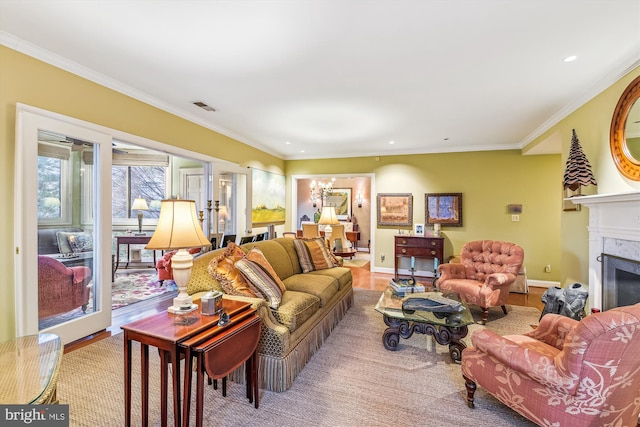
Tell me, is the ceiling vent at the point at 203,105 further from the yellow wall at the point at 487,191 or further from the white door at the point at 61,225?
the yellow wall at the point at 487,191

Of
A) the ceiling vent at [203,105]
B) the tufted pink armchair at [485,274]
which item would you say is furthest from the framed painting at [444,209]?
the ceiling vent at [203,105]

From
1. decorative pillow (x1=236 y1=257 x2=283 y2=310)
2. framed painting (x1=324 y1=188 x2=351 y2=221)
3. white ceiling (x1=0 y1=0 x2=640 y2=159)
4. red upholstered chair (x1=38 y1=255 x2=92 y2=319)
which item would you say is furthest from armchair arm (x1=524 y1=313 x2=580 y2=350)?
framed painting (x1=324 y1=188 x2=351 y2=221)

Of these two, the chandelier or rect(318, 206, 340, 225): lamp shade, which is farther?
the chandelier

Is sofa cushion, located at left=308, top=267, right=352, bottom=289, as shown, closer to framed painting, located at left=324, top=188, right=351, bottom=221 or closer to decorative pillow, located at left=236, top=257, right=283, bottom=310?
decorative pillow, located at left=236, top=257, right=283, bottom=310

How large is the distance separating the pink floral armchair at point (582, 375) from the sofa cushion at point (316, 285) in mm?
1563

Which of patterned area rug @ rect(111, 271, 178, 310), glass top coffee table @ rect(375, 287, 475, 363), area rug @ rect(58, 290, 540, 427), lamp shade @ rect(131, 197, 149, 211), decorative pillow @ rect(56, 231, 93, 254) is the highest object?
lamp shade @ rect(131, 197, 149, 211)

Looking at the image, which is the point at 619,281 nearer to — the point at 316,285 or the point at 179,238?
the point at 316,285

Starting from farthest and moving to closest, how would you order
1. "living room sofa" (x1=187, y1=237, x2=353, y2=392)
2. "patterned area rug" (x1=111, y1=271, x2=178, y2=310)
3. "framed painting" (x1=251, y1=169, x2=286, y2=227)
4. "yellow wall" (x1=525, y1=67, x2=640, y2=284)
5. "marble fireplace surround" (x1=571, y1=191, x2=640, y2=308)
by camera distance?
"framed painting" (x1=251, y1=169, x2=286, y2=227), "patterned area rug" (x1=111, y1=271, x2=178, y2=310), "yellow wall" (x1=525, y1=67, x2=640, y2=284), "marble fireplace surround" (x1=571, y1=191, x2=640, y2=308), "living room sofa" (x1=187, y1=237, x2=353, y2=392)

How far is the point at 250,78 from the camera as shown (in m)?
2.84

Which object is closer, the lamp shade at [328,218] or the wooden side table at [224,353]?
the wooden side table at [224,353]

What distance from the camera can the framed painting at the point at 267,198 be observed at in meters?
5.64

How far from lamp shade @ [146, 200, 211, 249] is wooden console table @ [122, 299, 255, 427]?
45 centimetres

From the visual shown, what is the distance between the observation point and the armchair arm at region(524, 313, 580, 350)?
191 cm

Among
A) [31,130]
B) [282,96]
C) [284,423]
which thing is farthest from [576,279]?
[31,130]
